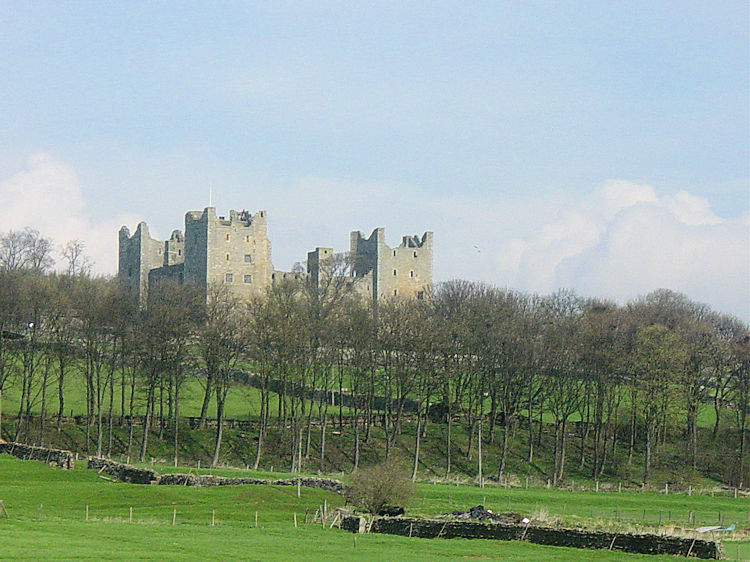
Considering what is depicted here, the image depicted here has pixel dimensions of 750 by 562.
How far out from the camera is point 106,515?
43719 millimetres

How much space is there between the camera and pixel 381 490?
4594 centimetres

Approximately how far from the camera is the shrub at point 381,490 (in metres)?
45.9

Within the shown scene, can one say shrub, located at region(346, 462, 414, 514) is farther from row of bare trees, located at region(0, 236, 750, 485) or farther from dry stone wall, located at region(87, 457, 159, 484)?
row of bare trees, located at region(0, 236, 750, 485)

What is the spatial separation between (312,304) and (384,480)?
38343 millimetres

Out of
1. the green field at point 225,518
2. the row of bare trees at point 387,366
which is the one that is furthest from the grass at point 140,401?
the green field at point 225,518

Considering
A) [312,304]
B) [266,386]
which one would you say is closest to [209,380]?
[266,386]

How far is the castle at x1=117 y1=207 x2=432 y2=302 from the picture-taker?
12419 centimetres

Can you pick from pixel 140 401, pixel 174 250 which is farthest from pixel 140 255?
pixel 140 401

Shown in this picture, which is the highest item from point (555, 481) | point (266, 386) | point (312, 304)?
point (312, 304)

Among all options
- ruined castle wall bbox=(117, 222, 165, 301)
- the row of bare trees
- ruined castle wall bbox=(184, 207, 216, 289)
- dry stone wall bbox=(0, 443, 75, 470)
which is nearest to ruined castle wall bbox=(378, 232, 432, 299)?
ruined castle wall bbox=(184, 207, 216, 289)

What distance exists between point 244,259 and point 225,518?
83.6 meters

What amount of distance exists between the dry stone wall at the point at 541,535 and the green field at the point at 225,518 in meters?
0.84

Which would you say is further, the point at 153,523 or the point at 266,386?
the point at 266,386

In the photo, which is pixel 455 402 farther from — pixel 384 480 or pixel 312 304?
pixel 384 480
